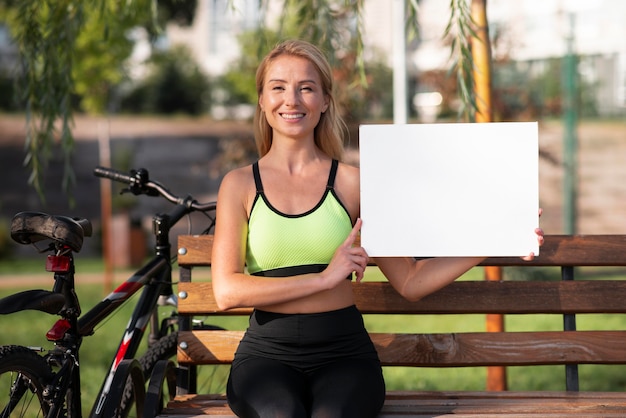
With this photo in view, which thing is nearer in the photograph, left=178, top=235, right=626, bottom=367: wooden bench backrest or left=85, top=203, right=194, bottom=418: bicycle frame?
left=85, top=203, right=194, bottom=418: bicycle frame

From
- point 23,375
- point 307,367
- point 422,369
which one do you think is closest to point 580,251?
point 307,367

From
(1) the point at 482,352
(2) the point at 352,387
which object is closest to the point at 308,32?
(1) the point at 482,352

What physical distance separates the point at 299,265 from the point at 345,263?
195mm

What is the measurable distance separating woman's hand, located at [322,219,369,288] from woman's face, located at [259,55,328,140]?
1.44ft

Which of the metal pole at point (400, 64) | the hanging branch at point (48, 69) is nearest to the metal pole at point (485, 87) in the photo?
the hanging branch at point (48, 69)

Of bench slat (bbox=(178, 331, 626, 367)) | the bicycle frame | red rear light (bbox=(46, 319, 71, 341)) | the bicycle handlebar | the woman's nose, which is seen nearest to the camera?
red rear light (bbox=(46, 319, 71, 341))

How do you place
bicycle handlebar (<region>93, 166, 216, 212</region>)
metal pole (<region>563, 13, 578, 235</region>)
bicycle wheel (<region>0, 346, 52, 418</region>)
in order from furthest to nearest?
1. metal pole (<region>563, 13, 578, 235</region>)
2. bicycle handlebar (<region>93, 166, 216, 212</region>)
3. bicycle wheel (<region>0, 346, 52, 418</region>)

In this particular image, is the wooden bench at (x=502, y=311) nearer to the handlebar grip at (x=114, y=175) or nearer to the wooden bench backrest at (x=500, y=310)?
the wooden bench backrest at (x=500, y=310)

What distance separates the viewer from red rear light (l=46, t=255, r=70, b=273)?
9.58 feet

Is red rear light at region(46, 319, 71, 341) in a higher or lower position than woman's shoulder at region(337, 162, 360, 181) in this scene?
lower

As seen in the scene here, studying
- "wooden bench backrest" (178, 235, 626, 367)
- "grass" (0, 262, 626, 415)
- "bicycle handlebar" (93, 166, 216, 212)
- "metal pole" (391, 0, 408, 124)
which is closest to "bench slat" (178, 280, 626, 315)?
"wooden bench backrest" (178, 235, 626, 367)

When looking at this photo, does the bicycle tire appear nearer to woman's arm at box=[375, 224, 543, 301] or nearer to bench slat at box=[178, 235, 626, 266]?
woman's arm at box=[375, 224, 543, 301]

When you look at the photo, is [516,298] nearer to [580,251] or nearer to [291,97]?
[580,251]

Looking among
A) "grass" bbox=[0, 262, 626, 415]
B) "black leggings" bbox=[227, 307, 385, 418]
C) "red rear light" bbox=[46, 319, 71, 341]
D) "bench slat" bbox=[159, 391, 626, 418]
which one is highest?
"red rear light" bbox=[46, 319, 71, 341]
